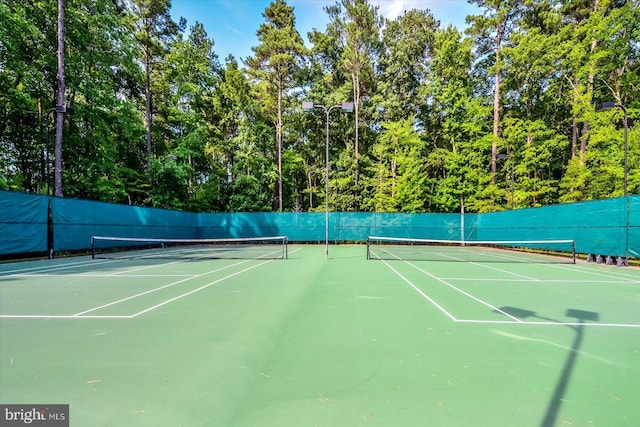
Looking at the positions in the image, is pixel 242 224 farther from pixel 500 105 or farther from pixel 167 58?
pixel 500 105

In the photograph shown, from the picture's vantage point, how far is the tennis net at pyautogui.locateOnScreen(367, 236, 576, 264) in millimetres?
12898

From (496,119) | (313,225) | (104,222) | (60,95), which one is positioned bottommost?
(313,225)

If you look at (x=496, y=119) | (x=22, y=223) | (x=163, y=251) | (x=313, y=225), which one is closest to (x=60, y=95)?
(x=22, y=223)

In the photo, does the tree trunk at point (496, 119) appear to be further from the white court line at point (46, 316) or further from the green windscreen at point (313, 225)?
the white court line at point (46, 316)

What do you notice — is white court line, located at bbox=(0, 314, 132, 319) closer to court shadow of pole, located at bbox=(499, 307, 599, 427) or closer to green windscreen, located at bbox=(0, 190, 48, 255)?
court shadow of pole, located at bbox=(499, 307, 599, 427)

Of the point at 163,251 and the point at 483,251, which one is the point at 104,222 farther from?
the point at 483,251

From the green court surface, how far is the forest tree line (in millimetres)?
16145

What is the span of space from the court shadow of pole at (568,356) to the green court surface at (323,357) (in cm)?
2

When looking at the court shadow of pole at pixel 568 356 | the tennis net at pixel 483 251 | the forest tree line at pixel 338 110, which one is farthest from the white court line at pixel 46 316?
the forest tree line at pixel 338 110

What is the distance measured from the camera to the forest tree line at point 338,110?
65.1 ft

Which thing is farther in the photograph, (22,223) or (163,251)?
(163,251)

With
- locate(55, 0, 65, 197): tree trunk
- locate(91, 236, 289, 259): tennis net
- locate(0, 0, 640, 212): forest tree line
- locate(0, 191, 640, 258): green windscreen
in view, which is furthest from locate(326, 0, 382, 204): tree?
locate(55, 0, 65, 197): tree trunk

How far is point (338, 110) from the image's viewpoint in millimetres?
32062

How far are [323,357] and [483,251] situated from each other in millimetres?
18842
